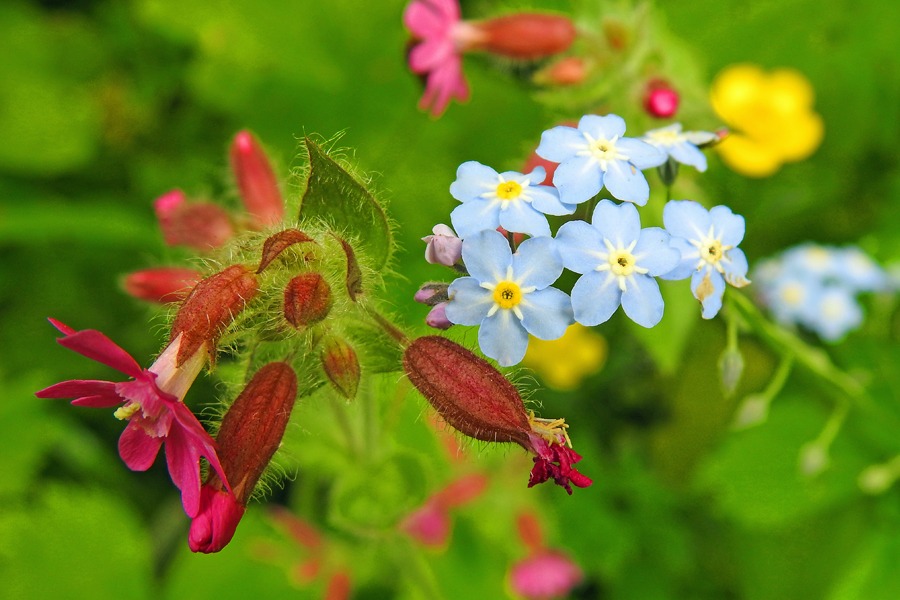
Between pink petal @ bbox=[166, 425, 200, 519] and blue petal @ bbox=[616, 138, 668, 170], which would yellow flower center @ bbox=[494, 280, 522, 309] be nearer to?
blue petal @ bbox=[616, 138, 668, 170]

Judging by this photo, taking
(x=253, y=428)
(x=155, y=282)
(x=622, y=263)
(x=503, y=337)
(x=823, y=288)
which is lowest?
(x=823, y=288)

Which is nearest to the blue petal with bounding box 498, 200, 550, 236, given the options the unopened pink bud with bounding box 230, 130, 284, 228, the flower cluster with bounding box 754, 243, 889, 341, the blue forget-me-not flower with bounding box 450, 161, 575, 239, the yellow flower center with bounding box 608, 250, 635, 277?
the blue forget-me-not flower with bounding box 450, 161, 575, 239

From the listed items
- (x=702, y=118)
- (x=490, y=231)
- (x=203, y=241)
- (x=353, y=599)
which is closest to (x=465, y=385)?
(x=490, y=231)

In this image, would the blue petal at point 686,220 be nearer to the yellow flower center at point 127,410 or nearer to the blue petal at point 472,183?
the blue petal at point 472,183

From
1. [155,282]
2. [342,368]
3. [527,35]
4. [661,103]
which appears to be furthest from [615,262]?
[527,35]

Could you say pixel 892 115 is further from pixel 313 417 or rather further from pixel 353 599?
pixel 353 599

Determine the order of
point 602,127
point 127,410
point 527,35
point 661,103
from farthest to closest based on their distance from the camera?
point 527,35, point 661,103, point 602,127, point 127,410

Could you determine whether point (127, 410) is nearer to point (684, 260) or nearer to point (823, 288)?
point (684, 260)
